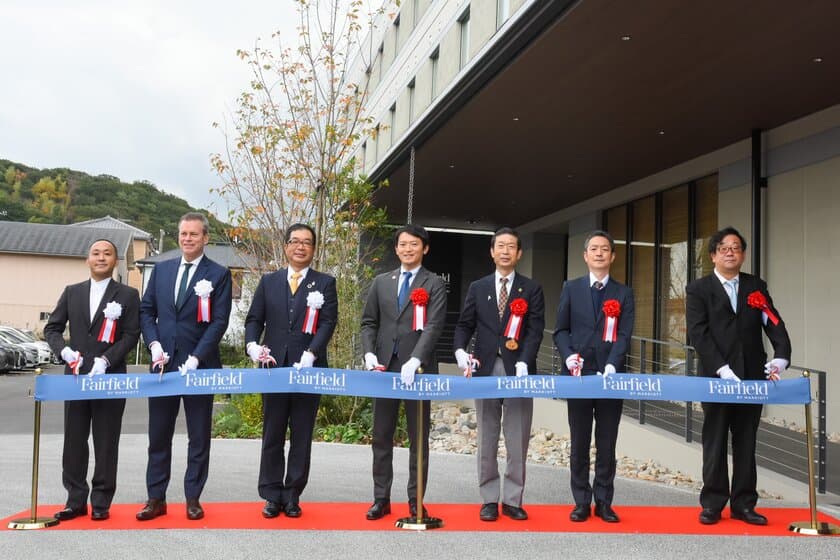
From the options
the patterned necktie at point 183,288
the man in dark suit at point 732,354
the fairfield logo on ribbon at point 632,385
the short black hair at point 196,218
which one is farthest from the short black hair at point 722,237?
the patterned necktie at point 183,288

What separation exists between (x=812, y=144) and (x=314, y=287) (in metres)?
8.57

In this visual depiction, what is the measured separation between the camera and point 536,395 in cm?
472

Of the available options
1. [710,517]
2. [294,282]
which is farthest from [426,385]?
[710,517]

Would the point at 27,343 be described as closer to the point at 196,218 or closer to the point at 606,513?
the point at 196,218

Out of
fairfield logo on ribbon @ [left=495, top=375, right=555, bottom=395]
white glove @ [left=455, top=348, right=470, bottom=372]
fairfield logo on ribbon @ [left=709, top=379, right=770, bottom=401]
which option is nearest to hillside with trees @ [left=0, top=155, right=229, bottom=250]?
white glove @ [left=455, top=348, right=470, bottom=372]

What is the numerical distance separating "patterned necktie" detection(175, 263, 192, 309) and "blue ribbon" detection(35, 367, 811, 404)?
48 cm

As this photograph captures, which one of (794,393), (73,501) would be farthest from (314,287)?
(794,393)

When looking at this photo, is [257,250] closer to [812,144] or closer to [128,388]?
[128,388]

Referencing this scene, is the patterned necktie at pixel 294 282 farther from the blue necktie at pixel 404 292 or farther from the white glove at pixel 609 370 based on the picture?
the white glove at pixel 609 370

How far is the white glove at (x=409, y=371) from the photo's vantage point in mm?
4660

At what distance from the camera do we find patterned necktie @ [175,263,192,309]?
191 inches

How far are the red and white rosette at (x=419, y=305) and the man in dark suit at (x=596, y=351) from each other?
3.17 ft

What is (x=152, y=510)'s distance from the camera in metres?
4.71

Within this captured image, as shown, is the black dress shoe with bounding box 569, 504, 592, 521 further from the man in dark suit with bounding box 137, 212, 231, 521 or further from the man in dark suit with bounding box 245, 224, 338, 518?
the man in dark suit with bounding box 137, 212, 231, 521
